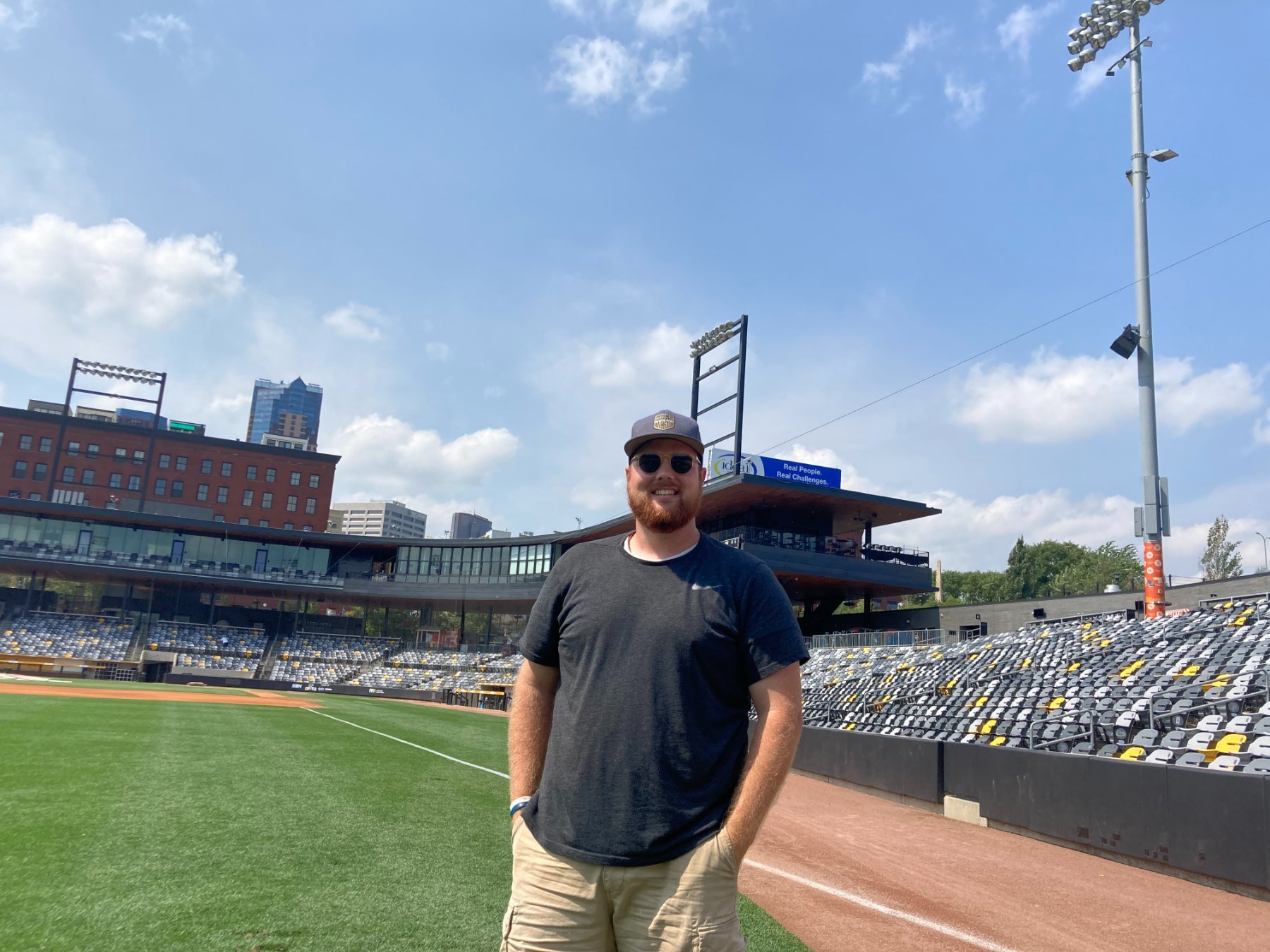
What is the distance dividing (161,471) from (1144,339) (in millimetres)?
76101

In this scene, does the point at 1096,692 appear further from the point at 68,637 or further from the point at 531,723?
the point at 68,637

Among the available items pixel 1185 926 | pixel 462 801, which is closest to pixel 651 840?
pixel 1185 926

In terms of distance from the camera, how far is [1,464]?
2763 inches

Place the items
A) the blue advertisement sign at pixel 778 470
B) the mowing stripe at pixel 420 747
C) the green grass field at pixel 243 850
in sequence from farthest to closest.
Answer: the blue advertisement sign at pixel 778 470 → the mowing stripe at pixel 420 747 → the green grass field at pixel 243 850

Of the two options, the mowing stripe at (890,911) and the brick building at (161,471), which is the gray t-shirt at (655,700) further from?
the brick building at (161,471)

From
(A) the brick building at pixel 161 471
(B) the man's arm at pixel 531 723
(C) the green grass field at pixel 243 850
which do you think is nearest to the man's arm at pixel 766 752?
(B) the man's arm at pixel 531 723

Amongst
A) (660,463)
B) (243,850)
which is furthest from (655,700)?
(243,850)

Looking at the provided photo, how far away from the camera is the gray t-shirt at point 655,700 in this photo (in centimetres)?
246

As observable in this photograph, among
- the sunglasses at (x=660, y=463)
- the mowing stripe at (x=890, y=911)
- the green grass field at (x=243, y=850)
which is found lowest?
the mowing stripe at (x=890, y=911)

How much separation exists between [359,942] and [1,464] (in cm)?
8311

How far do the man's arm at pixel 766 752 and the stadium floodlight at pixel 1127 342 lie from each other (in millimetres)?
23156

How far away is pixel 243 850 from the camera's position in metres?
6.49

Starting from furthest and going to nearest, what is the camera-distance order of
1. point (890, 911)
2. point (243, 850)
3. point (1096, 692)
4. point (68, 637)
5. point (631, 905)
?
point (68, 637) < point (1096, 692) < point (890, 911) < point (243, 850) < point (631, 905)

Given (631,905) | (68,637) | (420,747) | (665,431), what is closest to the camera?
(631,905)
